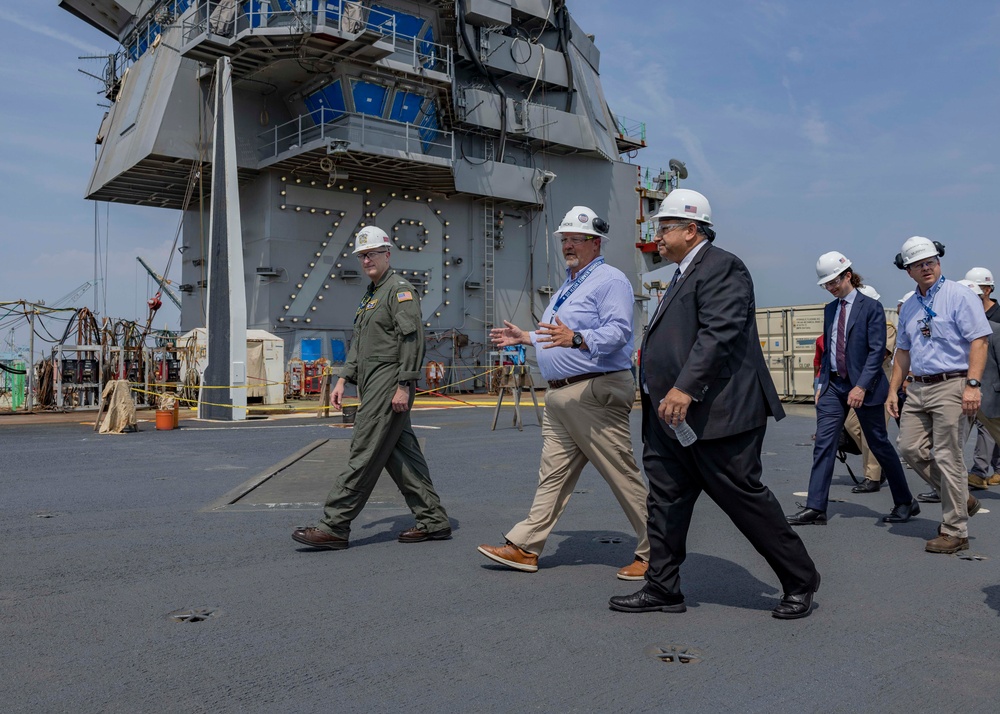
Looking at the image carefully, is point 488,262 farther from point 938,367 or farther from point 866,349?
point 938,367

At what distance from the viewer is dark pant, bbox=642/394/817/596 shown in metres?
3.58

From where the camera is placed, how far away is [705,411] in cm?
357

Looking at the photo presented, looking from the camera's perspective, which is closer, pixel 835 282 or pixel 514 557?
pixel 514 557

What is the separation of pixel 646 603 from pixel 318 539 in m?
2.21

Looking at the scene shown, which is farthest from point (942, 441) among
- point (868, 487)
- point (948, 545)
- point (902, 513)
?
point (868, 487)

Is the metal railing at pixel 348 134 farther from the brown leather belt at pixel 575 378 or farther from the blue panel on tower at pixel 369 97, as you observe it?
the brown leather belt at pixel 575 378

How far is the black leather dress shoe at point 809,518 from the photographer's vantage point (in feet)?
19.1

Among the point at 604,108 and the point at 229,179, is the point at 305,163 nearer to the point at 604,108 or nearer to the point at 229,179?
the point at 229,179

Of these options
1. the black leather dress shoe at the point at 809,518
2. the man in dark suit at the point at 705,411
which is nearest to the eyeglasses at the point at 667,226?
the man in dark suit at the point at 705,411

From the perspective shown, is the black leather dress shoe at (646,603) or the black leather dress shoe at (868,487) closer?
the black leather dress shoe at (646,603)

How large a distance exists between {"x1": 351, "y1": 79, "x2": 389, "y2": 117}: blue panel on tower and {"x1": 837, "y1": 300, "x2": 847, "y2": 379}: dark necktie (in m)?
20.6

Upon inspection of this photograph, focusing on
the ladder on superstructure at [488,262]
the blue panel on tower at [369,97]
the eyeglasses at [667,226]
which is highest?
the blue panel on tower at [369,97]

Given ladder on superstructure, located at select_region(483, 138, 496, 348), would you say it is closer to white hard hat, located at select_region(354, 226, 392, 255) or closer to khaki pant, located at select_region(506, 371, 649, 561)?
white hard hat, located at select_region(354, 226, 392, 255)

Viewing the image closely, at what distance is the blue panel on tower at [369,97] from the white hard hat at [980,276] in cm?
2002
